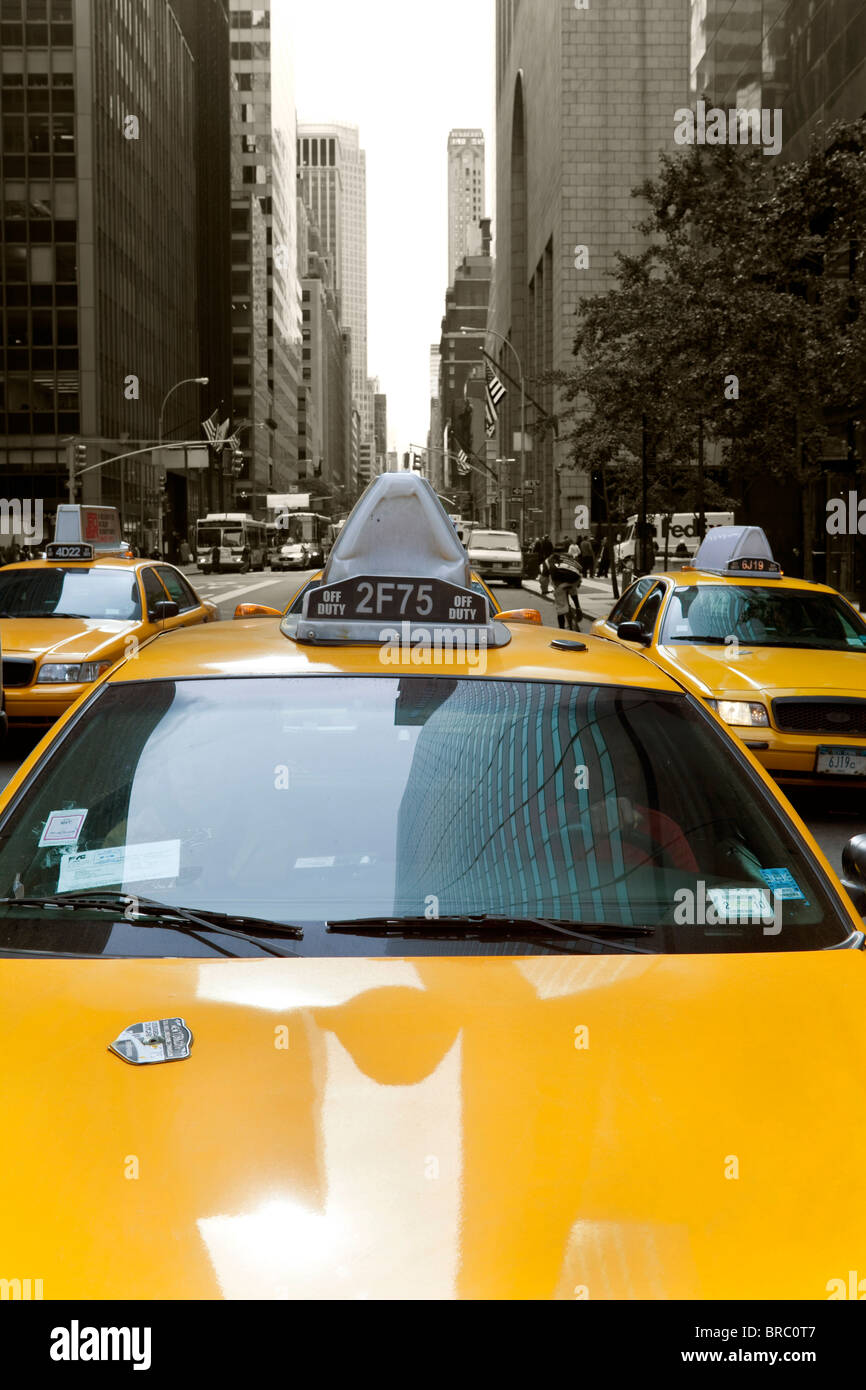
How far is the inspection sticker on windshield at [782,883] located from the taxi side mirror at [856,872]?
14 cm

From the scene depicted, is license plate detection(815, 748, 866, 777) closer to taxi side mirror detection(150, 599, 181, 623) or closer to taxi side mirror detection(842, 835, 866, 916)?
taxi side mirror detection(150, 599, 181, 623)

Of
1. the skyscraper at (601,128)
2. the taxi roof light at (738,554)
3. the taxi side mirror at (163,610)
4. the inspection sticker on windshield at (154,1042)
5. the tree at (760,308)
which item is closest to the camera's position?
the inspection sticker on windshield at (154,1042)

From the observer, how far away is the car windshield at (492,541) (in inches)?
1902

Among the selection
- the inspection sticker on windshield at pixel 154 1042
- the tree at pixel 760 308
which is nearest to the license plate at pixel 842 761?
the inspection sticker on windshield at pixel 154 1042

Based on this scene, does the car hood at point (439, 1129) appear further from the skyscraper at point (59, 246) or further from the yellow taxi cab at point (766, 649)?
the skyscraper at point (59, 246)

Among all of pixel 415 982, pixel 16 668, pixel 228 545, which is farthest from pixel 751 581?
pixel 228 545

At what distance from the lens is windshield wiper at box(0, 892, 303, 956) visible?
2.39m

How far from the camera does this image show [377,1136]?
1848 millimetres

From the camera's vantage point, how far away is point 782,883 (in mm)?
2656

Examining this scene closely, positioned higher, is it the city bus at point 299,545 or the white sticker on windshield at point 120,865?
the city bus at point 299,545
